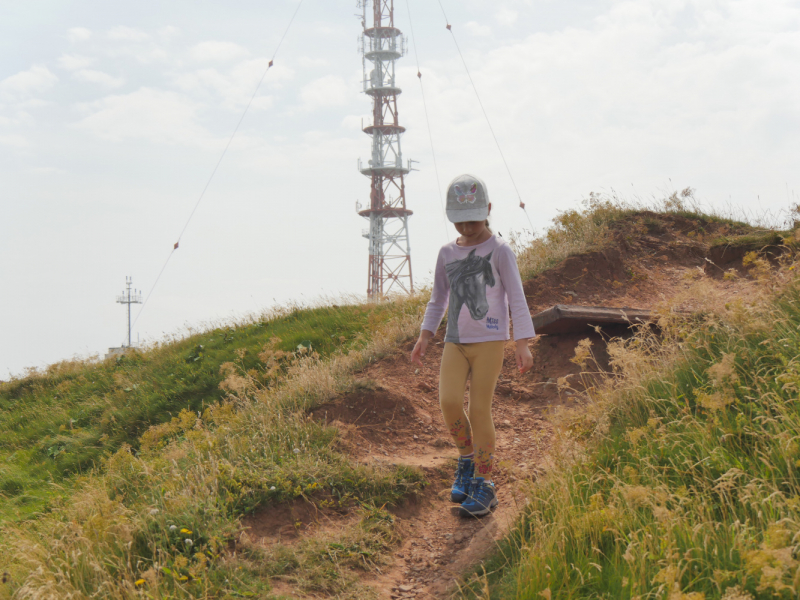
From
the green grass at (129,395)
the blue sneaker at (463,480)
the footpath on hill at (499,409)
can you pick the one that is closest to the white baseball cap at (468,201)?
the footpath on hill at (499,409)

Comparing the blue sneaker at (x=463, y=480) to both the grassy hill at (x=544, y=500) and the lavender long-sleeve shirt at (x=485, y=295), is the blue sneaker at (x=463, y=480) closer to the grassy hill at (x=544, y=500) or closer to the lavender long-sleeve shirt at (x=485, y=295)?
the grassy hill at (x=544, y=500)

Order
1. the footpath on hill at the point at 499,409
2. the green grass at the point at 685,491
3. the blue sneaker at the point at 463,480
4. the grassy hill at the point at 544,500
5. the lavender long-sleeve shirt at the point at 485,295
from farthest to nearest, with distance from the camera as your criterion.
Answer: the blue sneaker at the point at 463,480 → the lavender long-sleeve shirt at the point at 485,295 → the footpath on hill at the point at 499,409 → the grassy hill at the point at 544,500 → the green grass at the point at 685,491

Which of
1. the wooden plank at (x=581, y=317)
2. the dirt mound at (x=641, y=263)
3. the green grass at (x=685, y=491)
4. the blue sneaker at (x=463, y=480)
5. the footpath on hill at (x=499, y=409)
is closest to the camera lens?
the green grass at (x=685, y=491)

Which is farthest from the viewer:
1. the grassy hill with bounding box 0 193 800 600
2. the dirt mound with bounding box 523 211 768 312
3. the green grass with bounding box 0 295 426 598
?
the dirt mound with bounding box 523 211 768 312

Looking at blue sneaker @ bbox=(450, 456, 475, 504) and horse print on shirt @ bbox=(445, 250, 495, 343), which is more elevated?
horse print on shirt @ bbox=(445, 250, 495, 343)

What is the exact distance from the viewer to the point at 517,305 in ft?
12.7

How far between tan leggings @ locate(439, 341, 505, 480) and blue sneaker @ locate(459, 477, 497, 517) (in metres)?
0.06

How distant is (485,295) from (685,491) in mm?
1723

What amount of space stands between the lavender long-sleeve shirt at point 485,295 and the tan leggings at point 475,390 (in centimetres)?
9

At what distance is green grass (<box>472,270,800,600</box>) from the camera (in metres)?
2.29

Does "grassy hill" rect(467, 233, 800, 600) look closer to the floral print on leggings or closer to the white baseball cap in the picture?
the floral print on leggings

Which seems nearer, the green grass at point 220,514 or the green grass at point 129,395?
the green grass at point 220,514

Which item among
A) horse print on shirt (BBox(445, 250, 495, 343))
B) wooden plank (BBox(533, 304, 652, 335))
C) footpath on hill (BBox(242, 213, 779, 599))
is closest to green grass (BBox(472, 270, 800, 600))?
footpath on hill (BBox(242, 213, 779, 599))

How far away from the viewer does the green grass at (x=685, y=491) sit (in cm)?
229
